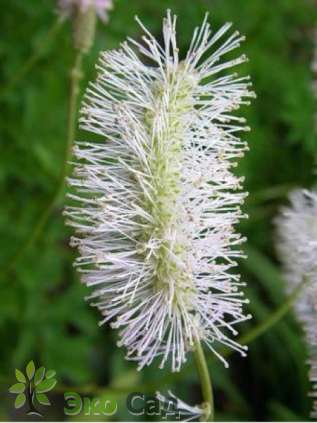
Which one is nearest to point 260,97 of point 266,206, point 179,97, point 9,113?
point 266,206

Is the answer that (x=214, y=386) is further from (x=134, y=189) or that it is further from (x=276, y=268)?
(x=134, y=189)

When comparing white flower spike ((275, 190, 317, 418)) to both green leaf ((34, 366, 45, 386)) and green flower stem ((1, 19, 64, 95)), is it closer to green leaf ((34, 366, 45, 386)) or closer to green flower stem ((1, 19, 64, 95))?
green leaf ((34, 366, 45, 386))

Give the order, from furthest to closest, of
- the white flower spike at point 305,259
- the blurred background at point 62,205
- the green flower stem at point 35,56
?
the blurred background at point 62,205 < the green flower stem at point 35,56 < the white flower spike at point 305,259

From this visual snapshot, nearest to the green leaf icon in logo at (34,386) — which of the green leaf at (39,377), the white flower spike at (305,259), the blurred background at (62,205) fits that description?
the green leaf at (39,377)

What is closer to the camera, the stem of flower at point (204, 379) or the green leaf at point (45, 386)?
the stem of flower at point (204, 379)

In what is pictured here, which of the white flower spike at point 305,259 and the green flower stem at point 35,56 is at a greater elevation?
the green flower stem at point 35,56

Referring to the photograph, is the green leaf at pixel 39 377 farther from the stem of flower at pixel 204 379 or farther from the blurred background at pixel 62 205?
the blurred background at pixel 62 205

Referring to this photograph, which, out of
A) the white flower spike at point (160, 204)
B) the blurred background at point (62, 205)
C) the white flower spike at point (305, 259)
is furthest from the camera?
the blurred background at point (62, 205)
